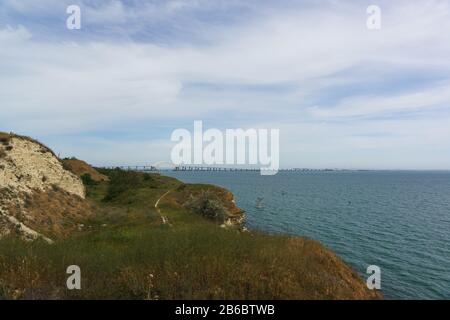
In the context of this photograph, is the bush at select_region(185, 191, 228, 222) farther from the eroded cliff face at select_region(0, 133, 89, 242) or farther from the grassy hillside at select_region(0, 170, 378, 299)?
the grassy hillside at select_region(0, 170, 378, 299)

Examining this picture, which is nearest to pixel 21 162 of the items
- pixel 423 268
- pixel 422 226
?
pixel 423 268

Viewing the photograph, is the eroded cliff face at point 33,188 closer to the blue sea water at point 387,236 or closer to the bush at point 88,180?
the blue sea water at point 387,236

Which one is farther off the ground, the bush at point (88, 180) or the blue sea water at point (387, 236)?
the bush at point (88, 180)

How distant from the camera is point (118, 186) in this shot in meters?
52.9

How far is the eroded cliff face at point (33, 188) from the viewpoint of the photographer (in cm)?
2505

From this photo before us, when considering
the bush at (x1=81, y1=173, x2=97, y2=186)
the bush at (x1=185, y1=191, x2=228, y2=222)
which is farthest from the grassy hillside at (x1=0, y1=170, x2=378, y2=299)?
the bush at (x1=81, y1=173, x2=97, y2=186)

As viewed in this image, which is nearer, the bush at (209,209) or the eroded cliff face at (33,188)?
the eroded cliff face at (33,188)

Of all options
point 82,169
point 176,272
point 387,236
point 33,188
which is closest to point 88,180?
point 82,169

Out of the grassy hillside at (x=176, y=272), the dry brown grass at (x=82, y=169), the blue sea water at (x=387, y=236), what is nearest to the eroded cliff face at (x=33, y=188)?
the grassy hillside at (x=176, y=272)

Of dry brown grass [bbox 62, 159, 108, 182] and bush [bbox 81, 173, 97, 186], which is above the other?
dry brown grass [bbox 62, 159, 108, 182]

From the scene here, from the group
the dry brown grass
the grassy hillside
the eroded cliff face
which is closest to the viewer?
the grassy hillside

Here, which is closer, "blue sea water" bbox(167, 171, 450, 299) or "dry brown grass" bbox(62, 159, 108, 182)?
"blue sea water" bbox(167, 171, 450, 299)

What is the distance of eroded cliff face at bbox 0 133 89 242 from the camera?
2505 cm
